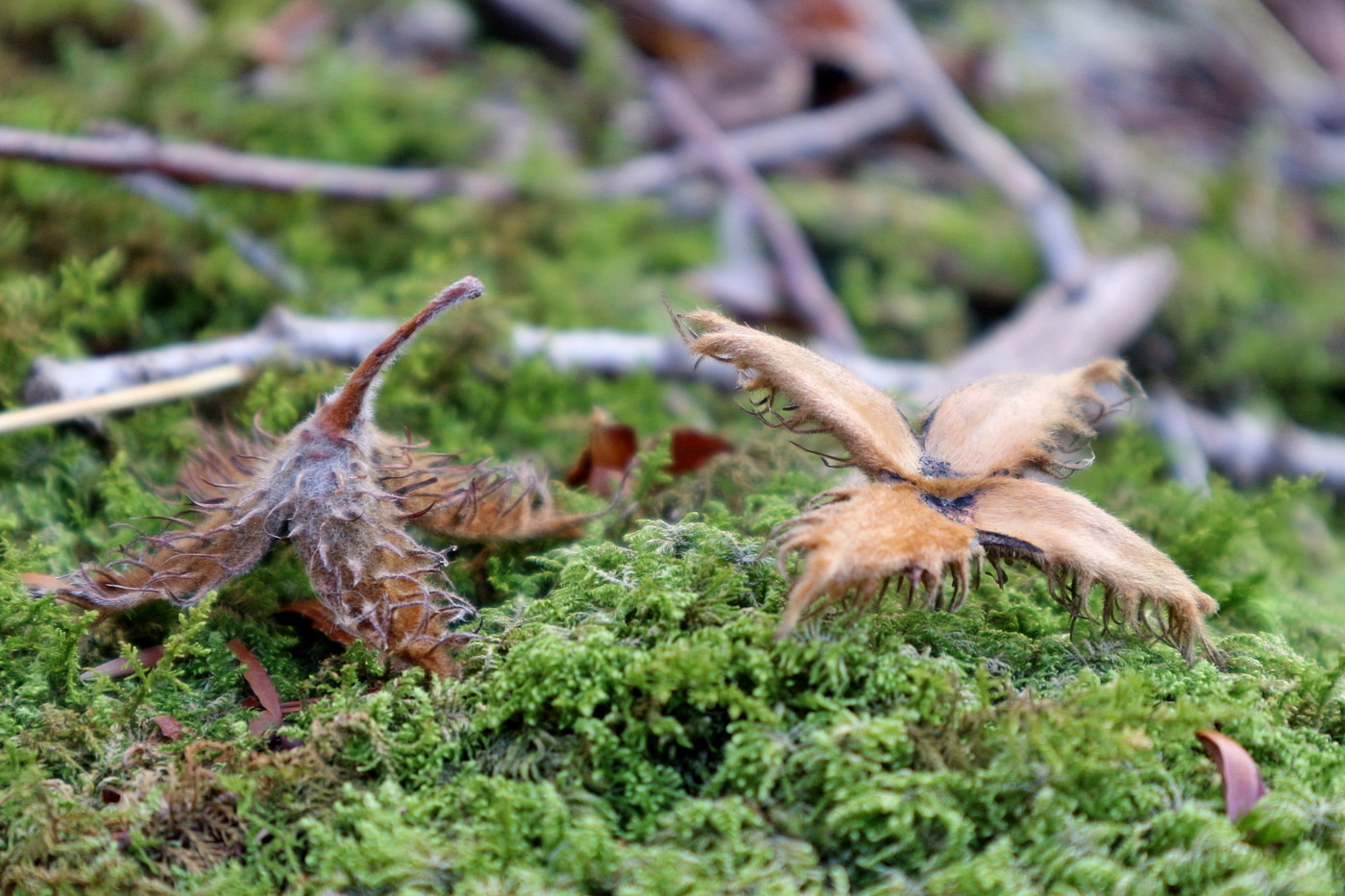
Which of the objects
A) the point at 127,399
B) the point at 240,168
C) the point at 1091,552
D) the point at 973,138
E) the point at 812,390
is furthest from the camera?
the point at 973,138

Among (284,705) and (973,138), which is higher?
(973,138)

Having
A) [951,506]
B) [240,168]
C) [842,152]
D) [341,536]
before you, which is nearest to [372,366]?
[341,536]

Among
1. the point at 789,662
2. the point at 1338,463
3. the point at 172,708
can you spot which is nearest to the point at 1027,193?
the point at 1338,463

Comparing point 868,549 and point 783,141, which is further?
point 783,141

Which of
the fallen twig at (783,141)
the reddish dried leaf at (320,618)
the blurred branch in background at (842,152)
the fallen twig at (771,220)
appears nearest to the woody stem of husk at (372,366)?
the reddish dried leaf at (320,618)

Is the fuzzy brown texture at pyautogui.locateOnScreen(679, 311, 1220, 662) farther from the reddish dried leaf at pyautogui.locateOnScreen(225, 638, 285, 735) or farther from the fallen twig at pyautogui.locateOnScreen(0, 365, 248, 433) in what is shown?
the fallen twig at pyautogui.locateOnScreen(0, 365, 248, 433)

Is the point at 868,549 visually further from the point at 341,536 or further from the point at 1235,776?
the point at 341,536

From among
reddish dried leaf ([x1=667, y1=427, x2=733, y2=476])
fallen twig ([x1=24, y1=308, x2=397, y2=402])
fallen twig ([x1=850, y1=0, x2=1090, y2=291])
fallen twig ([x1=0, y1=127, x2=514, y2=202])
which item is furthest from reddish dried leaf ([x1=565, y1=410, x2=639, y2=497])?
fallen twig ([x1=850, y1=0, x2=1090, y2=291])
